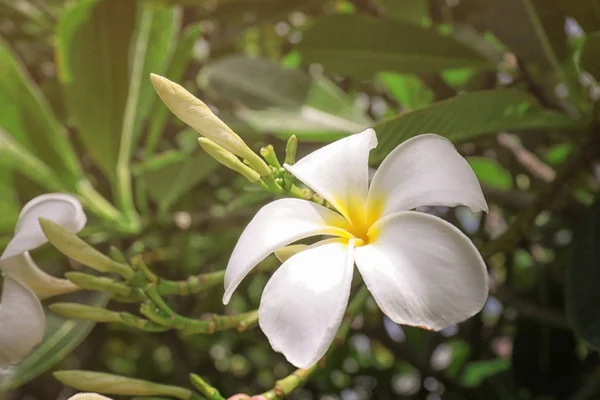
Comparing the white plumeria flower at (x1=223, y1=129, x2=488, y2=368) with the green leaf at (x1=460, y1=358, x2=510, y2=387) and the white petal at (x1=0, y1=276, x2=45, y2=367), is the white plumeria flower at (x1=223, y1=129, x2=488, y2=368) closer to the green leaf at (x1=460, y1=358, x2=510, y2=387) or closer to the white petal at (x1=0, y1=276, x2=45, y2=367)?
the white petal at (x1=0, y1=276, x2=45, y2=367)

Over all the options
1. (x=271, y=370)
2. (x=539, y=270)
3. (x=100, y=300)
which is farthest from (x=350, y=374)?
(x=100, y=300)

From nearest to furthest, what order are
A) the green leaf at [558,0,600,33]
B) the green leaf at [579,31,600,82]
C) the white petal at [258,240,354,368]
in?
the white petal at [258,240,354,368]
the green leaf at [579,31,600,82]
the green leaf at [558,0,600,33]

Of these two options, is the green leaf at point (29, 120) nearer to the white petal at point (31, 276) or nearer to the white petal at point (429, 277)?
the white petal at point (31, 276)

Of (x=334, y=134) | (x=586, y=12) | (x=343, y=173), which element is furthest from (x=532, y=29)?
(x=343, y=173)

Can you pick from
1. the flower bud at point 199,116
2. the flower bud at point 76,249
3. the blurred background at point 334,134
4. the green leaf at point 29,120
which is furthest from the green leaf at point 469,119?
the green leaf at point 29,120

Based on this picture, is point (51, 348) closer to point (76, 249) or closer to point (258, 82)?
point (76, 249)

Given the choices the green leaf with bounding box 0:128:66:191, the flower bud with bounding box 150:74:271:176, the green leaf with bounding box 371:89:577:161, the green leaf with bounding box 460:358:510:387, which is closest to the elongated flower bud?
the flower bud with bounding box 150:74:271:176
